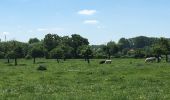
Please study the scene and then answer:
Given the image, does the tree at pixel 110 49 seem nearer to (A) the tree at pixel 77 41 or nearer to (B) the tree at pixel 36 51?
(A) the tree at pixel 77 41

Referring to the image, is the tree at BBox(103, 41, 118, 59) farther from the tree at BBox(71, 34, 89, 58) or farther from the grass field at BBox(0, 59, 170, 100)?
the grass field at BBox(0, 59, 170, 100)

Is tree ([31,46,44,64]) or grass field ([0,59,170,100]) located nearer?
grass field ([0,59,170,100])

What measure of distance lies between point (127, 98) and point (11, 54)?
96.9 m

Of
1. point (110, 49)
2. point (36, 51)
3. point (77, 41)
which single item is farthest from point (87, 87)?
point (77, 41)

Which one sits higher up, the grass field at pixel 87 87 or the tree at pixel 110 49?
the tree at pixel 110 49

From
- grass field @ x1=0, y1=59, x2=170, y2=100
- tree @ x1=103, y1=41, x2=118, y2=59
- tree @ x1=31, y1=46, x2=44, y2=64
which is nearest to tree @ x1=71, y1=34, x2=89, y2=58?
tree @ x1=103, y1=41, x2=118, y2=59

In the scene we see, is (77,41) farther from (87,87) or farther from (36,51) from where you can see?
(87,87)

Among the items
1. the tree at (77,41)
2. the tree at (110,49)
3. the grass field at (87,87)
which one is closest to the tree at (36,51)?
the tree at (110,49)

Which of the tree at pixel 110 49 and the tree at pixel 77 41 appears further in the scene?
the tree at pixel 77 41

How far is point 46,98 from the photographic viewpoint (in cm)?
2222

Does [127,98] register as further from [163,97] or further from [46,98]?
[46,98]

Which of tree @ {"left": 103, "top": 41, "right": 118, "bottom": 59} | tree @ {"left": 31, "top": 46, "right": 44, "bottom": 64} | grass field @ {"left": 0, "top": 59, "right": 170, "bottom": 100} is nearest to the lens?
grass field @ {"left": 0, "top": 59, "right": 170, "bottom": 100}

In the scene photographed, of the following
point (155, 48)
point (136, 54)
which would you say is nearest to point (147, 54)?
point (136, 54)

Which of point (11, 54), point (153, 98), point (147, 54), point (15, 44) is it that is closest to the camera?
point (153, 98)
